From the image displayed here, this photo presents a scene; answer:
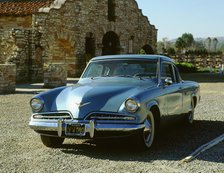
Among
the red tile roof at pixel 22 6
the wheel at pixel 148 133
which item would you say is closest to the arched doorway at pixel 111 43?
the red tile roof at pixel 22 6

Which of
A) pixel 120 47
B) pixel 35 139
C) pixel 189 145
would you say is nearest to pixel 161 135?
pixel 189 145

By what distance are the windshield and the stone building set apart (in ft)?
47.8

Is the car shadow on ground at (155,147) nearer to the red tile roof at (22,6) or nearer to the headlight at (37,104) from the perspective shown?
the headlight at (37,104)

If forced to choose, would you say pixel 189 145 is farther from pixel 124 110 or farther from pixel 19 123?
pixel 19 123

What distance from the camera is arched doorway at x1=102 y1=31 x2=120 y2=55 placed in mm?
28453

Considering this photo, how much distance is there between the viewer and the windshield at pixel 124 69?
23.9 ft

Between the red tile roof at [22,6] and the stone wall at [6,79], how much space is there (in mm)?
7675

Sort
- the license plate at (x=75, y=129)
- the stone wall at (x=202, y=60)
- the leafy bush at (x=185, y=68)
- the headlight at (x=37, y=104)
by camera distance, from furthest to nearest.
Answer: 1. the stone wall at (x=202, y=60)
2. the leafy bush at (x=185, y=68)
3. the headlight at (x=37, y=104)
4. the license plate at (x=75, y=129)

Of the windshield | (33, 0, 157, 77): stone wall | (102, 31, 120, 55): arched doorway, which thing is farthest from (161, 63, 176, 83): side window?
(102, 31, 120, 55): arched doorway

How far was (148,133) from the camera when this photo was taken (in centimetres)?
640

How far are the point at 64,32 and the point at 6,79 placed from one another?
342 inches

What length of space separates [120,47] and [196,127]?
19.9 metres

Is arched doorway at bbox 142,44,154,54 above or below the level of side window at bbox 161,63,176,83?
above

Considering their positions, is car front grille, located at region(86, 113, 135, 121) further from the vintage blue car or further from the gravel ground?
the gravel ground
